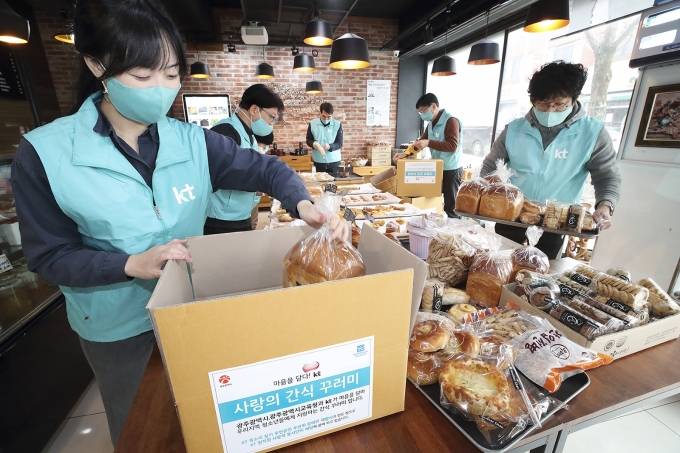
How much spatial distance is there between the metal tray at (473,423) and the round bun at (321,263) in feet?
1.03

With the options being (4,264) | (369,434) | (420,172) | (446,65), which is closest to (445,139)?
(446,65)

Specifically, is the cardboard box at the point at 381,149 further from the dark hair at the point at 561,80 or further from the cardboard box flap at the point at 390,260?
the cardboard box flap at the point at 390,260

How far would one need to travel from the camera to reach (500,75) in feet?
15.2

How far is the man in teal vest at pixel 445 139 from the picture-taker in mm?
3775

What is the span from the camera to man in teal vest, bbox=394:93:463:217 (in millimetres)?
3775

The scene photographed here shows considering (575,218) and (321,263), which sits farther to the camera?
(575,218)

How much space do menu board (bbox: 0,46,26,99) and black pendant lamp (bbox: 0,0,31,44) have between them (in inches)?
33.5

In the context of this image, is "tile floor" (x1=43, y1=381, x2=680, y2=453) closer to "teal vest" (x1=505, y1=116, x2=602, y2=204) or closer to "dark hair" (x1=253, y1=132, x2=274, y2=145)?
"teal vest" (x1=505, y1=116, x2=602, y2=204)

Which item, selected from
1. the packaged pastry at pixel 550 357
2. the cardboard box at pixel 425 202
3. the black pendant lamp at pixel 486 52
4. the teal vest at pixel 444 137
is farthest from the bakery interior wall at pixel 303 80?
the packaged pastry at pixel 550 357

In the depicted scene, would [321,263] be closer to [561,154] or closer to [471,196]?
[471,196]

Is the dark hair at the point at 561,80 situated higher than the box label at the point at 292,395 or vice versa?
the dark hair at the point at 561,80

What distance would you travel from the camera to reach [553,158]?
1.87m

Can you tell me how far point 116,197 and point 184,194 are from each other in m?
0.18

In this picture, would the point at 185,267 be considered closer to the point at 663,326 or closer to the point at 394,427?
the point at 394,427
